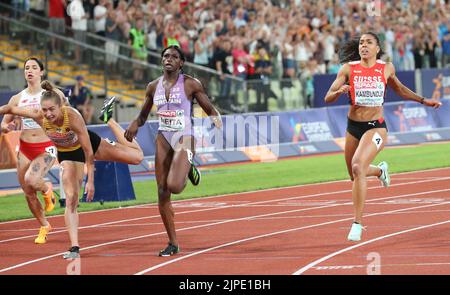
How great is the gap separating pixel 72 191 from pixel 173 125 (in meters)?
1.34

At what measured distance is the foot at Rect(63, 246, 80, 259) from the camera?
1338 centimetres

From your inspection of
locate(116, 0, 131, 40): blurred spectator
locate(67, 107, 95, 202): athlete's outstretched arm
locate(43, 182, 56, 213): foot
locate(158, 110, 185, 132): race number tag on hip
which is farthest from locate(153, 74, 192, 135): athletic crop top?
locate(116, 0, 131, 40): blurred spectator

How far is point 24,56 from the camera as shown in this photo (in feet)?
97.0

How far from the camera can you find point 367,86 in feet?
46.8

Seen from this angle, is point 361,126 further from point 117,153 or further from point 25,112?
point 25,112

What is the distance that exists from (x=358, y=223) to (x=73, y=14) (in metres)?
17.4

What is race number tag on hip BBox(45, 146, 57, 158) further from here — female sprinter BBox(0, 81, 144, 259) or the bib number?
female sprinter BBox(0, 81, 144, 259)

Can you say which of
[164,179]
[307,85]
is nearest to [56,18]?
[307,85]

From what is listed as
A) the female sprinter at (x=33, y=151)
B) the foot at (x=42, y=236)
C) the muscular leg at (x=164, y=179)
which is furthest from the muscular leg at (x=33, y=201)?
the muscular leg at (x=164, y=179)

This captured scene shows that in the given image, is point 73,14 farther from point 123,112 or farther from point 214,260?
point 214,260

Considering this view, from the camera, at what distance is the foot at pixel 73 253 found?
13.4 m

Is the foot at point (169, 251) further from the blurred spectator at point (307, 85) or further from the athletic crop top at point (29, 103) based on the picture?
the blurred spectator at point (307, 85)

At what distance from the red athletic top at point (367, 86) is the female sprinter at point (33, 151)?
4.10 m
